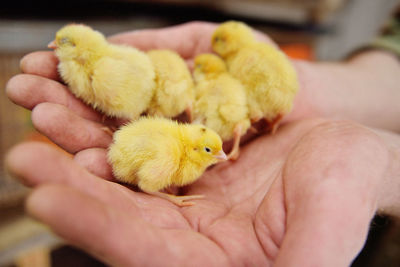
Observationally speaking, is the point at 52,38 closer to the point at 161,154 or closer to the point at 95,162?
the point at 95,162

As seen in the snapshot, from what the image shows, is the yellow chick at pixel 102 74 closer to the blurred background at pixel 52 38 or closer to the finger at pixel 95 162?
the finger at pixel 95 162

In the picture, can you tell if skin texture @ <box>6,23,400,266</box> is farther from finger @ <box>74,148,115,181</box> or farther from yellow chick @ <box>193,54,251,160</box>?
yellow chick @ <box>193,54,251,160</box>

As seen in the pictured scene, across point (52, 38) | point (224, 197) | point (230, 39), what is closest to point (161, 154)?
point (224, 197)

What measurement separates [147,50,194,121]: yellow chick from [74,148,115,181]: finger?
1.12ft

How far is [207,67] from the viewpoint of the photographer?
1437mm

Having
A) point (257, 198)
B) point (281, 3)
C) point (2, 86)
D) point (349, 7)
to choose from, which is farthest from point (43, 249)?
Answer: point (349, 7)

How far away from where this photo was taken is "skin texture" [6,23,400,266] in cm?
66

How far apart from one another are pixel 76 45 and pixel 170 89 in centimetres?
40

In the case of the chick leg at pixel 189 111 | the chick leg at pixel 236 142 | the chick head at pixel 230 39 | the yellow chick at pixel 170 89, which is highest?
the chick head at pixel 230 39

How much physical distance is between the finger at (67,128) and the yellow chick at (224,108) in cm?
41

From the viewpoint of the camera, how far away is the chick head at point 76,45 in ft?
3.98

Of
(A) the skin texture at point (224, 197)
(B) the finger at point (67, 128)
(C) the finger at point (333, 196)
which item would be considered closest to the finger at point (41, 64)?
(A) the skin texture at point (224, 197)

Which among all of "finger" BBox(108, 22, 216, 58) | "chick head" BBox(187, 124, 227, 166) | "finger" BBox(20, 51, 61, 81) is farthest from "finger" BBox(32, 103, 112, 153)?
"finger" BBox(108, 22, 216, 58)

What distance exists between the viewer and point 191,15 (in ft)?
9.39
